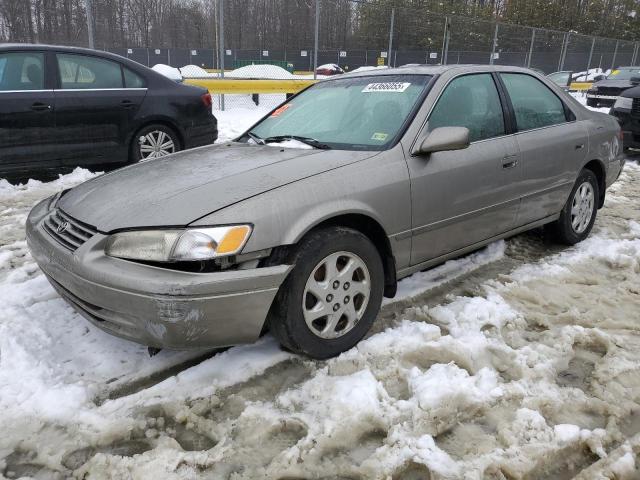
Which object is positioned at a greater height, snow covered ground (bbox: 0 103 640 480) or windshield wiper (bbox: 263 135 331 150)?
windshield wiper (bbox: 263 135 331 150)

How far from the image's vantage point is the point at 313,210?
242cm

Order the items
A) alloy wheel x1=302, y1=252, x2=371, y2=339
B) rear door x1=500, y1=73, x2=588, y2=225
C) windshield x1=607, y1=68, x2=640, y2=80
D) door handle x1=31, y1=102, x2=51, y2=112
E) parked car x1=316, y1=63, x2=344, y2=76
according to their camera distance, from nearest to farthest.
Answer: alloy wheel x1=302, y1=252, x2=371, y2=339
rear door x1=500, y1=73, x2=588, y2=225
door handle x1=31, y1=102, x2=51, y2=112
parked car x1=316, y1=63, x2=344, y2=76
windshield x1=607, y1=68, x2=640, y2=80

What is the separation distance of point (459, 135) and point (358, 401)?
Answer: 1517mm

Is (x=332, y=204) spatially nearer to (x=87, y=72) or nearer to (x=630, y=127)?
(x=87, y=72)

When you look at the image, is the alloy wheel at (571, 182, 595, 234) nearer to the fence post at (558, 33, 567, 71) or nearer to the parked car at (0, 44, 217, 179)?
the parked car at (0, 44, 217, 179)

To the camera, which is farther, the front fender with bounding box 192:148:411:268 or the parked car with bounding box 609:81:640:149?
the parked car with bounding box 609:81:640:149

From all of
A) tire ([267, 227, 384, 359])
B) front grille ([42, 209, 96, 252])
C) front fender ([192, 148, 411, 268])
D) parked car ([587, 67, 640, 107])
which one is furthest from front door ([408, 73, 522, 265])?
parked car ([587, 67, 640, 107])

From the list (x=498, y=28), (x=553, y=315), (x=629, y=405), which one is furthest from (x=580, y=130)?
(x=498, y=28)

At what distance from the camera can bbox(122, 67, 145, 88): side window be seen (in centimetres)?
618

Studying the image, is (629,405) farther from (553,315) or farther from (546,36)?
(546,36)

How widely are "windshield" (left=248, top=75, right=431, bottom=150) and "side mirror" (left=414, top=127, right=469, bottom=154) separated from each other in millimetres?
190

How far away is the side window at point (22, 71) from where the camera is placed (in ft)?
17.9

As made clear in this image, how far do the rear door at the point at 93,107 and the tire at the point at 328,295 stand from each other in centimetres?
443

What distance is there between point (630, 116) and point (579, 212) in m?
5.04
